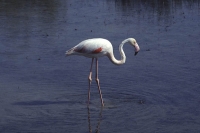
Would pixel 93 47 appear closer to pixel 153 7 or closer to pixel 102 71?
pixel 102 71

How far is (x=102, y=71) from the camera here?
12273 millimetres

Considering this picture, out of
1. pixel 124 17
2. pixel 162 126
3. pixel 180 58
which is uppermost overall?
pixel 124 17

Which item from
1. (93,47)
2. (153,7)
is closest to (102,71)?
(93,47)

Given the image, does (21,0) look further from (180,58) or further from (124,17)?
(180,58)

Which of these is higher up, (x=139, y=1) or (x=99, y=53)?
(x=139, y=1)

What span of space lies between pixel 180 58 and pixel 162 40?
1.96 m

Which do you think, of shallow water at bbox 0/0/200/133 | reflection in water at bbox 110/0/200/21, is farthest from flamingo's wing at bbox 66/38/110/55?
reflection in water at bbox 110/0/200/21

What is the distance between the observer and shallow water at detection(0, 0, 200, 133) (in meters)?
9.16

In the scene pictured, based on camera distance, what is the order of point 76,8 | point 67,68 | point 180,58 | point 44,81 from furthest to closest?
point 76,8 < point 180,58 < point 67,68 < point 44,81

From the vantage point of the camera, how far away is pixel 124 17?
18.5 meters

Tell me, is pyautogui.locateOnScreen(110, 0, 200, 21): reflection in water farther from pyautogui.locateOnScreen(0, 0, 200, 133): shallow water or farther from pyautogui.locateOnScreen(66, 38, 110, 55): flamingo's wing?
pyautogui.locateOnScreen(66, 38, 110, 55): flamingo's wing

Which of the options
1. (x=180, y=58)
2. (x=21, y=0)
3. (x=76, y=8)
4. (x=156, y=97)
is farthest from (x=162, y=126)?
(x=21, y=0)

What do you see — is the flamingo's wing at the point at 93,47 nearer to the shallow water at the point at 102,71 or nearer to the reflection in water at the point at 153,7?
the shallow water at the point at 102,71

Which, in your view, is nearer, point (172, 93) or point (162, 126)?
point (162, 126)
